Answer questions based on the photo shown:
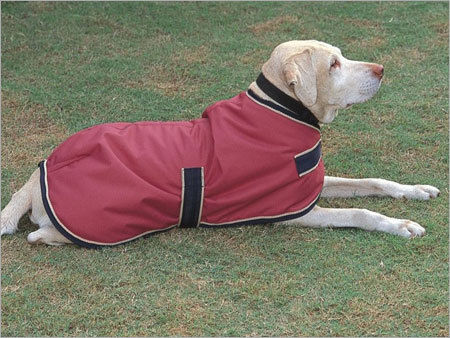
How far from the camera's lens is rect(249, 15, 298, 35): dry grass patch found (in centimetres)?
919

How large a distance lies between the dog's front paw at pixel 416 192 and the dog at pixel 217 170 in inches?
19.3

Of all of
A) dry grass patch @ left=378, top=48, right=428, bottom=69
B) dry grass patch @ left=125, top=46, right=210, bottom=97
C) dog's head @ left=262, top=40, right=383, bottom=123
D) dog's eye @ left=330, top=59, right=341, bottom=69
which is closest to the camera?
dog's head @ left=262, top=40, right=383, bottom=123

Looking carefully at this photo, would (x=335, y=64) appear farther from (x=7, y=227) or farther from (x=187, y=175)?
(x=7, y=227)

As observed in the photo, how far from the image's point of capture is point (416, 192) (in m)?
5.61

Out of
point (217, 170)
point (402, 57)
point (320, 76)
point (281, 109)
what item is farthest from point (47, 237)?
point (402, 57)

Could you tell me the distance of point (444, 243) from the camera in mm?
5055

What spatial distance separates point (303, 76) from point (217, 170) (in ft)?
2.61

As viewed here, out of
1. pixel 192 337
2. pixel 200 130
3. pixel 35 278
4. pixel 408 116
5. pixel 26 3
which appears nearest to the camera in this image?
pixel 192 337

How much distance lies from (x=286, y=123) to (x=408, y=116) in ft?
7.49

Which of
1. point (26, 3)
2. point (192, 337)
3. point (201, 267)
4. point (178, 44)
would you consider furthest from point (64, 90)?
point (192, 337)

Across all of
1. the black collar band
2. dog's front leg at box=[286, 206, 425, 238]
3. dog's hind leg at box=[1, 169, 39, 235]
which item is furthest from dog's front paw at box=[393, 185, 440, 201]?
dog's hind leg at box=[1, 169, 39, 235]

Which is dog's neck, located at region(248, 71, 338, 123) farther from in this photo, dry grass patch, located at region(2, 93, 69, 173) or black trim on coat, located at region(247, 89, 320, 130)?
dry grass patch, located at region(2, 93, 69, 173)

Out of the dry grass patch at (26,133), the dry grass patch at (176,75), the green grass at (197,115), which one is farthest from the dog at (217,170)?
the dry grass patch at (176,75)

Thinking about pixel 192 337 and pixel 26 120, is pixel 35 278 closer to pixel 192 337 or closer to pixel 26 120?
pixel 192 337
